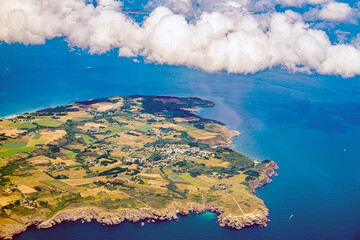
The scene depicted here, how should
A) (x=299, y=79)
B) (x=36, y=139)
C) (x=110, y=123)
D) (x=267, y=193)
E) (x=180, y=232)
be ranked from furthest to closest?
(x=299, y=79) → (x=110, y=123) → (x=36, y=139) → (x=267, y=193) → (x=180, y=232)

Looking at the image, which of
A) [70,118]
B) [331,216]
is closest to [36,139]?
[70,118]

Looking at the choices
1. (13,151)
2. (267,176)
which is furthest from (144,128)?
(267,176)

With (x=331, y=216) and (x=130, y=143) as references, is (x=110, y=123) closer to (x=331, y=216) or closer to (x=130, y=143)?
(x=130, y=143)

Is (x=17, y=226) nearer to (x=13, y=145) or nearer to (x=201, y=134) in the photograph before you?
(x=13, y=145)

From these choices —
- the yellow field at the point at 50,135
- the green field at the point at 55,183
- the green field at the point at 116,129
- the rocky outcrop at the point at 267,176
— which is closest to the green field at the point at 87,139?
the yellow field at the point at 50,135

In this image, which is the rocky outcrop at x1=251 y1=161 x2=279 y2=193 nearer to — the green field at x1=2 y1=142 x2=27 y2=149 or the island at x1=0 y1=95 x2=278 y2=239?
the island at x1=0 y1=95 x2=278 y2=239

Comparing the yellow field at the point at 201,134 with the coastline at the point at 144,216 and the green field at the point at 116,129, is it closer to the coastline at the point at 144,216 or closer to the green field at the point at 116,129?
the green field at the point at 116,129
